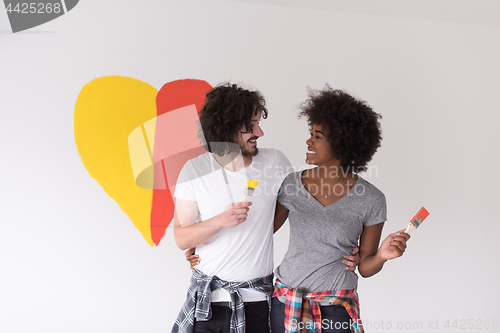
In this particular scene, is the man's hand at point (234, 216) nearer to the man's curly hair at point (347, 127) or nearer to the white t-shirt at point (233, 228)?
the white t-shirt at point (233, 228)

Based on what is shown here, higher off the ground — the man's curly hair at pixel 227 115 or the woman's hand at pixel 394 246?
the man's curly hair at pixel 227 115

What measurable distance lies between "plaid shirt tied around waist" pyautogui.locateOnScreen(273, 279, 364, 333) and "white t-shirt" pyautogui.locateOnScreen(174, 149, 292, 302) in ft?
0.36

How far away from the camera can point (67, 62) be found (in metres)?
1.91

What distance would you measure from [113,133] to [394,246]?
145 cm

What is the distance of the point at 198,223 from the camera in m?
1.13

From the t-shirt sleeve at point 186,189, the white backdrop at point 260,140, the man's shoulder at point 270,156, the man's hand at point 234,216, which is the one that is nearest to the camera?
the man's hand at point 234,216

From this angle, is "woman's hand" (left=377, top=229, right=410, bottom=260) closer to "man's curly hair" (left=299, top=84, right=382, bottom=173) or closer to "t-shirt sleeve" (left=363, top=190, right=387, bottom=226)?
"t-shirt sleeve" (left=363, top=190, right=387, bottom=226)

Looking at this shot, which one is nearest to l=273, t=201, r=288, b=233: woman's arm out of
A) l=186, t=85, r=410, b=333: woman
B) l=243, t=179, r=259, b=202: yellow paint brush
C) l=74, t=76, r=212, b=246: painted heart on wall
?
l=186, t=85, r=410, b=333: woman

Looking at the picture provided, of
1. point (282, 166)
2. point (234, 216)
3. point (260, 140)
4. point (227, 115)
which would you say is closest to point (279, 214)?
point (282, 166)

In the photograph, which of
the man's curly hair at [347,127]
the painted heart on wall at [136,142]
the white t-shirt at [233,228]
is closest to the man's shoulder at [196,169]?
the white t-shirt at [233,228]

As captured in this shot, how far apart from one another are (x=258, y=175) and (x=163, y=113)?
0.93 meters

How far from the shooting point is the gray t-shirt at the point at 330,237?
1.14 m

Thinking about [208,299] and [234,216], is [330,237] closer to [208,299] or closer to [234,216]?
[234,216]

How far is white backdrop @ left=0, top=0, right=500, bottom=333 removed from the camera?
6.20ft
